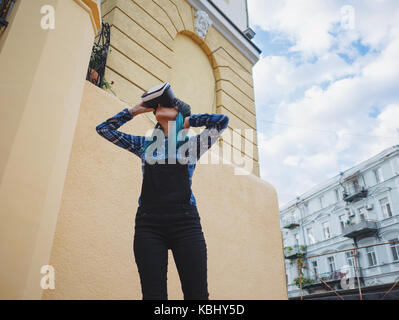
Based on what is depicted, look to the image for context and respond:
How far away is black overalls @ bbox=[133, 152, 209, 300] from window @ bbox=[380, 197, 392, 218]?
2481cm

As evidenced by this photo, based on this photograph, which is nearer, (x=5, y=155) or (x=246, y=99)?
(x=5, y=155)

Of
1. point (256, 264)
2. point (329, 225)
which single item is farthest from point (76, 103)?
point (329, 225)

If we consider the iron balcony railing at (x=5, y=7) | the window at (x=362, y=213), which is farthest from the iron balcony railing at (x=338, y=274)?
the iron balcony railing at (x=5, y=7)

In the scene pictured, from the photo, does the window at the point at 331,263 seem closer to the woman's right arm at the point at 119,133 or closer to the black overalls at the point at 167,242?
the woman's right arm at the point at 119,133

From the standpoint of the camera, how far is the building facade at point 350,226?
2222 cm

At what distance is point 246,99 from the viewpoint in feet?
21.5

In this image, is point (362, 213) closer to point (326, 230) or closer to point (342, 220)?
point (342, 220)

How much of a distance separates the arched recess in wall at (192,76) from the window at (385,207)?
21810 mm

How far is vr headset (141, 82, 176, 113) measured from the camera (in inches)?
95.9

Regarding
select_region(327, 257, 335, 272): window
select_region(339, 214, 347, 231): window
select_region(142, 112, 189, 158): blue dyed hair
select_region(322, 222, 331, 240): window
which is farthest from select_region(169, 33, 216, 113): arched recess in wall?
select_region(322, 222, 331, 240): window

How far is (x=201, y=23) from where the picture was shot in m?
5.95
